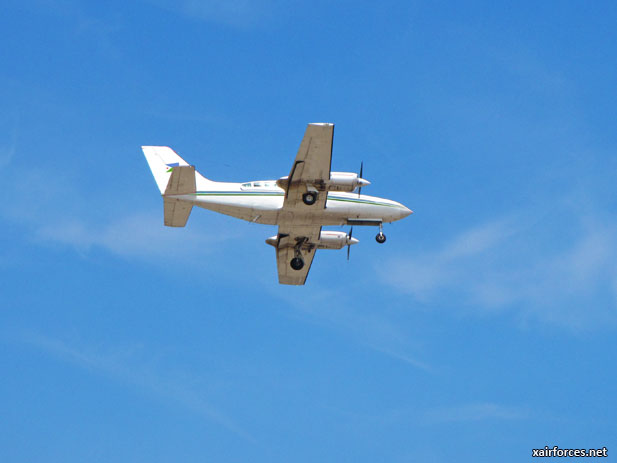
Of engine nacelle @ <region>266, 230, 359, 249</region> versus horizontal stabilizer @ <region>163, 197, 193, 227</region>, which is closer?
horizontal stabilizer @ <region>163, 197, 193, 227</region>

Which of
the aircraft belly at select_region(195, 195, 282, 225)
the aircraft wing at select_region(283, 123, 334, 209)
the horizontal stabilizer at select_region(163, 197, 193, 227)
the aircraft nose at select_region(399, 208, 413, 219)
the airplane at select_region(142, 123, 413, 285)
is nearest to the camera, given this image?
the aircraft wing at select_region(283, 123, 334, 209)

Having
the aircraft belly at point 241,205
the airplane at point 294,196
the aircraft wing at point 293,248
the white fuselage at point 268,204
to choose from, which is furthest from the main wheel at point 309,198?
the aircraft wing at point 293,248

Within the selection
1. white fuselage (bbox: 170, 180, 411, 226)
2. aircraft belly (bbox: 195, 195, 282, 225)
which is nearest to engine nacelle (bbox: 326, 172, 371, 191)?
white fuselage (bbox: 170, 180, 411, 226)

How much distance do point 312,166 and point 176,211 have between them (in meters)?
8.15

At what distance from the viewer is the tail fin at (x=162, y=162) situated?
4516cm

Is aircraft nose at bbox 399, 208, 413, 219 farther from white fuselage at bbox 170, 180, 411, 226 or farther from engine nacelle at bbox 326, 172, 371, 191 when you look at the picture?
engine nacelle at bbox 326, 172, 371, 191

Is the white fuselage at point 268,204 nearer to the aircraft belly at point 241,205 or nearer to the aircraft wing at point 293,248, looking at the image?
the aircraft belly at point 241,205

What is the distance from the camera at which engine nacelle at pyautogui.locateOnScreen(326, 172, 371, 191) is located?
1713 inches

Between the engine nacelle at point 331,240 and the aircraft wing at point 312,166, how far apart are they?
5321 millimetres

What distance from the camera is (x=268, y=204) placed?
146 ft

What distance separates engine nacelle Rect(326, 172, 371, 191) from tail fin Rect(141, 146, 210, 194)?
277 inches

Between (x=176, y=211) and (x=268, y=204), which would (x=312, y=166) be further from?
(x=176, y=211)

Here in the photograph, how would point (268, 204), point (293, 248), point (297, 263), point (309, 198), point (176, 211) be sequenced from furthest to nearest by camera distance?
point (297, 263), point (293, 248), point (268, 204), point (176, 211), point (309, 198)

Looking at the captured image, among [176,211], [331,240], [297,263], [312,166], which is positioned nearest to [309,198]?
[312,166]
